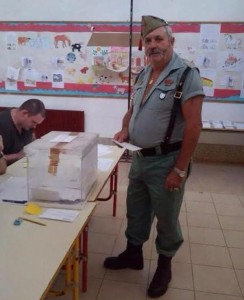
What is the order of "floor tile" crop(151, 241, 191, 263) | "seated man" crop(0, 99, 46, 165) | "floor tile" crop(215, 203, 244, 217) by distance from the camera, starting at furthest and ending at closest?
"floor tile" crop(215, 203, 244, 217) < "seated man" crop(0, 99, 46, 165) < "floor tile" crop(151, 241, 191, 263)

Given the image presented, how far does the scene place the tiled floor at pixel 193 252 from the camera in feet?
6.11

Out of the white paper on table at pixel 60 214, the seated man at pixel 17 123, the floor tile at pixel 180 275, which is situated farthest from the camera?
the seated man at pixel 17 123

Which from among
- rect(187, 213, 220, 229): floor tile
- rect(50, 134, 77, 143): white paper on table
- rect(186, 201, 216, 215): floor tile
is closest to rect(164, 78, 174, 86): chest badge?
rect(50, 134, 77, 143): white paper on table

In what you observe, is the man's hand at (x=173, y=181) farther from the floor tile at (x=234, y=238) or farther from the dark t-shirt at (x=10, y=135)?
the dark t-shirt at (x=10, y=135)

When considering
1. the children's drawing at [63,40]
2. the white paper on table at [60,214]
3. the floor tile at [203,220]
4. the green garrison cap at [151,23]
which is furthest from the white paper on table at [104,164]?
the children's drawing at [63,40]

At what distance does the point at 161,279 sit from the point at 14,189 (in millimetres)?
972

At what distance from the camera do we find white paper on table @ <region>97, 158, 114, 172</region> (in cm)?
201

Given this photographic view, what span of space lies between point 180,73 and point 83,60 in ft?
9.04

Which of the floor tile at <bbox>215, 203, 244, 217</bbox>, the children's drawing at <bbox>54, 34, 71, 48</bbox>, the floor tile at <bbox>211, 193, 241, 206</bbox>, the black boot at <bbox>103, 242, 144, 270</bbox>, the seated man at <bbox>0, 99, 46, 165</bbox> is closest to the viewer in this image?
the black boot at <bbox>103, 242, 144, 270</bbox>

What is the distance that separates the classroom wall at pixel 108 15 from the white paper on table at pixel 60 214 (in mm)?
2864

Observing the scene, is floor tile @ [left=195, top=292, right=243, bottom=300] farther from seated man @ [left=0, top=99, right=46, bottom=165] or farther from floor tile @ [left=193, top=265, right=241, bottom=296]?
seated man @ [left=0, top=99, right=46, bottom=165]

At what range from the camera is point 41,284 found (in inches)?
37.8

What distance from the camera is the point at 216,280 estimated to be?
197 cm

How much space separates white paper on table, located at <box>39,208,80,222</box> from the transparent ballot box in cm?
3
